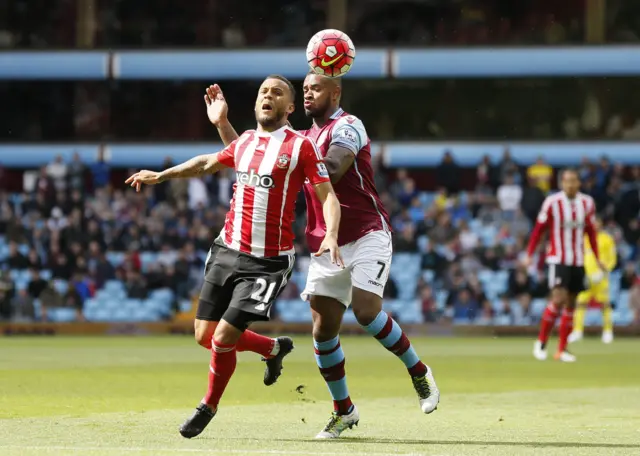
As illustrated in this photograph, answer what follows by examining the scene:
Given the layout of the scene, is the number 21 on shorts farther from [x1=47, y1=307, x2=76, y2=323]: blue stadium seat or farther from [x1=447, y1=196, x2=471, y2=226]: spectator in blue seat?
[x1=447, y1=196, x2=471, y2=226]: spectator in blue seat

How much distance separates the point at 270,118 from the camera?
8289 mm

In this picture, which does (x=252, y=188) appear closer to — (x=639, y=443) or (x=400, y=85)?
(x=639, y=443)

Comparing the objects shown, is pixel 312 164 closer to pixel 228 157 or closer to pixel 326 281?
pixel 228 157

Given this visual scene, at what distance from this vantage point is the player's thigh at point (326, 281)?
8.66 meters

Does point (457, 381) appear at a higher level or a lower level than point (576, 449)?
lower

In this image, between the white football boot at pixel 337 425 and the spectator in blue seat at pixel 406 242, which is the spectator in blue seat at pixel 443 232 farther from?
the white football boot at pixel 337 425

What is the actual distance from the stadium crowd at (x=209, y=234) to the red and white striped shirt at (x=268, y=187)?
1693cm

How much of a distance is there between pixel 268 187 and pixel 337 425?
1.58m

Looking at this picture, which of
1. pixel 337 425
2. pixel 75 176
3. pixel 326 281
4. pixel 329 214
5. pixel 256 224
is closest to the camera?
pixel 329 214

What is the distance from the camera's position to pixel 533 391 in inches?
489

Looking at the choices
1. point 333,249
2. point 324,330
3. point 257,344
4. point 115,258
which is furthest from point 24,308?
point 333,249

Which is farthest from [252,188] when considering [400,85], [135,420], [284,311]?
A: [400,85]

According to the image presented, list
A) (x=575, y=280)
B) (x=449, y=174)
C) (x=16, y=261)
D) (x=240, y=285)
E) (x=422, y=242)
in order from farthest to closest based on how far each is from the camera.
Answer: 1. (x=449, y=174)
2. (x=422, y=242)
3. (x=16, y=261)
4. (x=575, y=280)
5. (x=240, y=285)

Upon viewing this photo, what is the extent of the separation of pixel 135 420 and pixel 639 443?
136 inches
